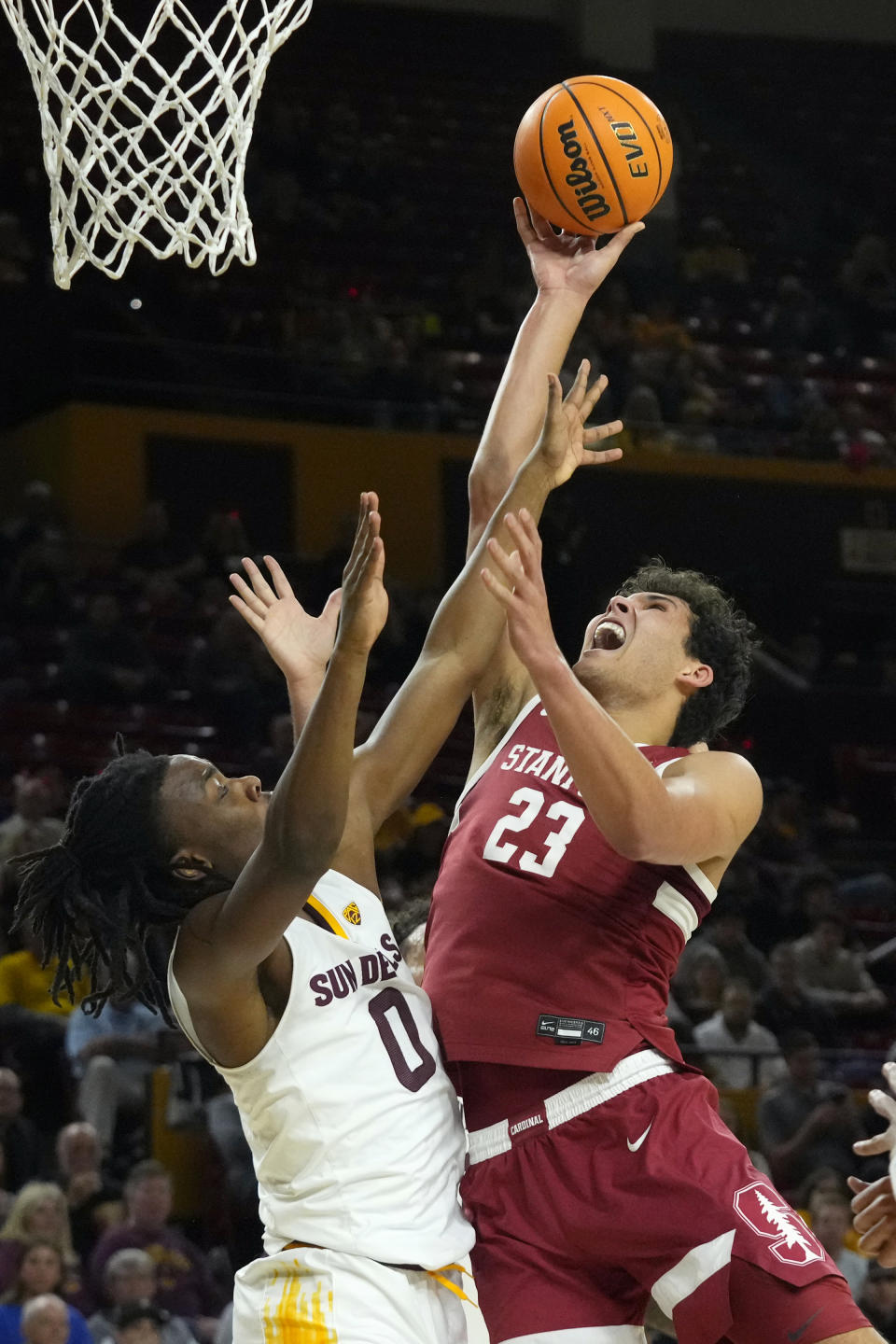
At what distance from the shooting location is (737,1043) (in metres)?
8.28

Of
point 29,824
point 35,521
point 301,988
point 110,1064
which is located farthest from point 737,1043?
point 301,988

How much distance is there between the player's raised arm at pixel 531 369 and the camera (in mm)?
3852

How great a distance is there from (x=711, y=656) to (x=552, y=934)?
694mm

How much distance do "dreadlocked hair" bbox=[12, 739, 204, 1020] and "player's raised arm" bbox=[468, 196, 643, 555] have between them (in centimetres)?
102

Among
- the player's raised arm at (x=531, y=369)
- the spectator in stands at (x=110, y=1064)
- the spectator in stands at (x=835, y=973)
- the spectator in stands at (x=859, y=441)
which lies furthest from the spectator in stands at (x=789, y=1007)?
the player's raised arm at (x=531, y=369)

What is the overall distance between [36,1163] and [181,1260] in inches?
24.2

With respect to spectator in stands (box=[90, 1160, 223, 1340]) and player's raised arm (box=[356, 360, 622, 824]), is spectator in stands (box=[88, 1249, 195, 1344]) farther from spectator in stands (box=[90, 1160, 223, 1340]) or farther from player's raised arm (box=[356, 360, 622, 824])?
player's raised arm (box=[356, 360, 622, 824])

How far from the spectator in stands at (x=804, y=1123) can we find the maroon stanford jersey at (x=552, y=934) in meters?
4.65

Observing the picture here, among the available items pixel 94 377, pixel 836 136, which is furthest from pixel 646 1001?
pixel 836 136

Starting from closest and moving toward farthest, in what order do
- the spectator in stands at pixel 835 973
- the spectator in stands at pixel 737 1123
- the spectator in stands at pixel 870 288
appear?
the spectator in stands at pixel 737 1123 → the spectator in stands at pixel 835 973 → the spectator in stands at pixel 870 288

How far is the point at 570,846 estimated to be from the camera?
3375 mm

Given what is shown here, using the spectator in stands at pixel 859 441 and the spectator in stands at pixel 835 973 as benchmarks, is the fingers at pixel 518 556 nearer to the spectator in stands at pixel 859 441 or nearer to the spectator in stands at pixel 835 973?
the spectator in stands at pixel 835 973

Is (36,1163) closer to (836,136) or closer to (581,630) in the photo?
(581,630)

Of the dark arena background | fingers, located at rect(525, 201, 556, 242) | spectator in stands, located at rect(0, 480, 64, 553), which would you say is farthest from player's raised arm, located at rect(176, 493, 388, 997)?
spectator in stands, located at rect(0, 480, 64, 553)
